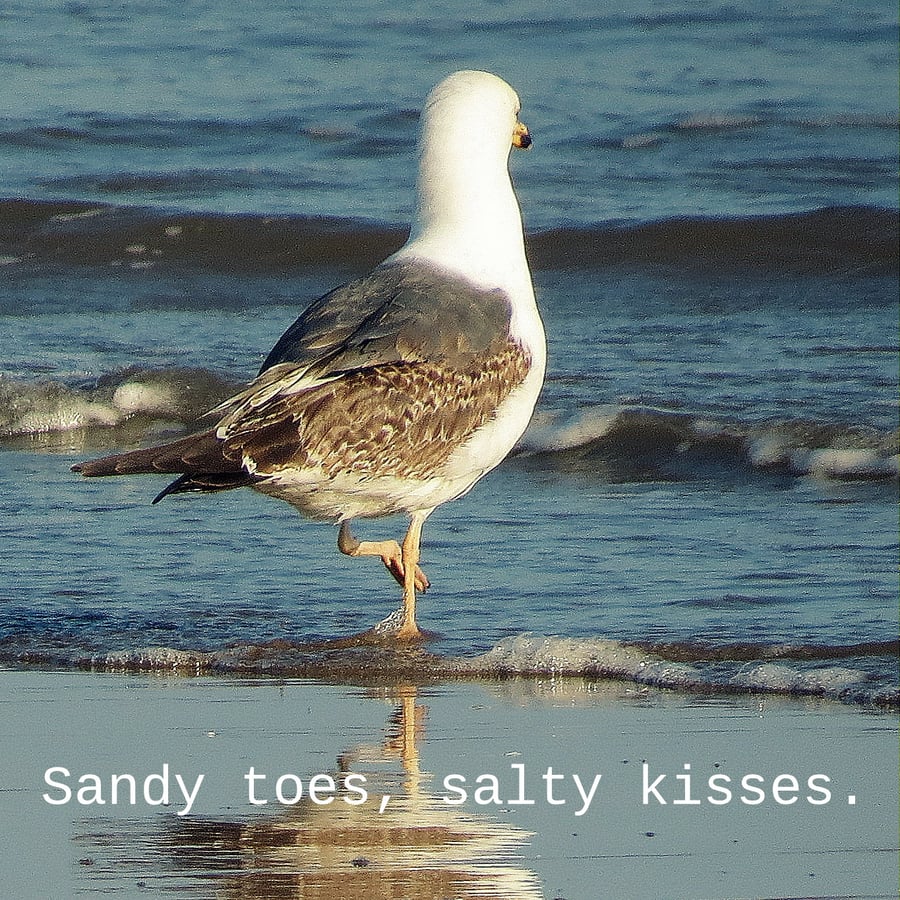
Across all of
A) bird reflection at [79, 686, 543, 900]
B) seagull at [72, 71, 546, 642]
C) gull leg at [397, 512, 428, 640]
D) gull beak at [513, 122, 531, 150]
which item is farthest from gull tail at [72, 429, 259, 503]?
gull beak at [513, 122, 531, 150]

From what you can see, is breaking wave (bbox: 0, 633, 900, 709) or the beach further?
breaking wave (bbox: 0, 633, 900, 709)

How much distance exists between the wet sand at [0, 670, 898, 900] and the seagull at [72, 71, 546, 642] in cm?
57

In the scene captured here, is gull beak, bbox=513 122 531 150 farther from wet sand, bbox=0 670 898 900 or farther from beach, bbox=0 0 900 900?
wet sand, bbox=0 670 898 900

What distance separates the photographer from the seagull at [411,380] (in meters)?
4.93

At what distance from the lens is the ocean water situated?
214 inches

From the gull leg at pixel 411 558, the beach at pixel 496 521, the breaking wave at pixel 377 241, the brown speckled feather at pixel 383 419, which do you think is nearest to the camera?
the beach at pixel 496 521

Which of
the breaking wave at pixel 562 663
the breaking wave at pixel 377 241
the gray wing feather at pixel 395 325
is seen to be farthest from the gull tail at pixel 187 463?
the breaking wave at pixel 377 241

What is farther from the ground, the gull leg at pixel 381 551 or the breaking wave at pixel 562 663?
the gull leg at pixel 381 551

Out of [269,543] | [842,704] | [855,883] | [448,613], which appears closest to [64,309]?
[269,543]

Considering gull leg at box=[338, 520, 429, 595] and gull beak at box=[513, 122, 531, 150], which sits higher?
gull beak at box=[513, 122, 531, 150]

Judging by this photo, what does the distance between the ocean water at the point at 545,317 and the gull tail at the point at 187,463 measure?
0.54 m

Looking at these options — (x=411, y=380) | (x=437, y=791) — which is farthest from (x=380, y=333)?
(x=437, y=791)

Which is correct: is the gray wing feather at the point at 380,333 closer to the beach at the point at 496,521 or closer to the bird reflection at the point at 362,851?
the beach at the point at 496,521

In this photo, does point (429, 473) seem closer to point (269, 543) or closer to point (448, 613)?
point (448, 613)
